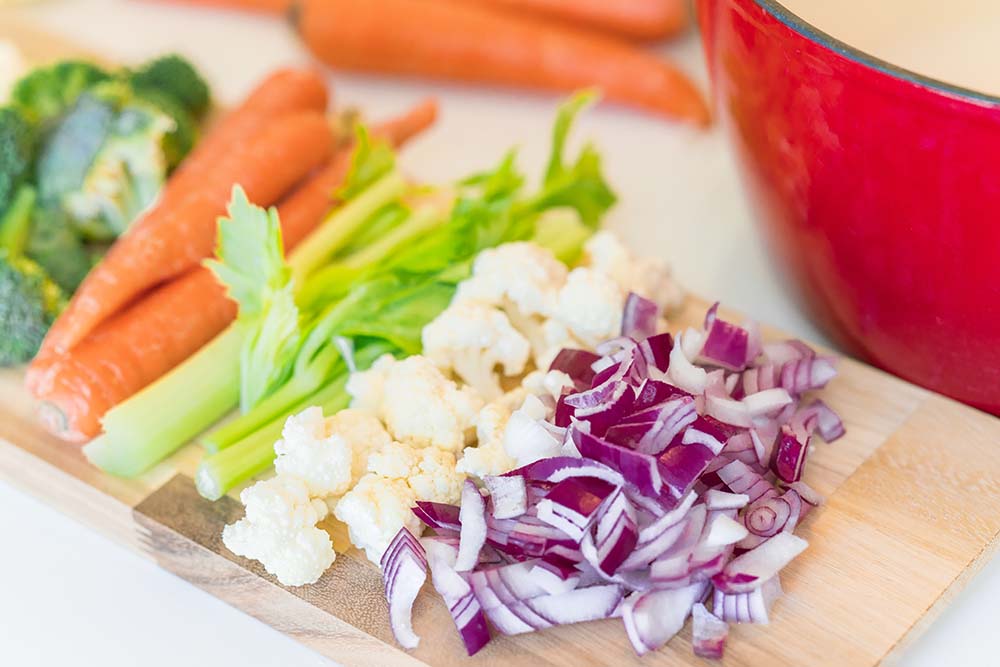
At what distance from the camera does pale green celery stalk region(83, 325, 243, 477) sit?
52.4 inches

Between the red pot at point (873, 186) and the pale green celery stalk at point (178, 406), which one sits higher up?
the red pot at point (873, 186)

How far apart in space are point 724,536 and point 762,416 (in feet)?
0.66

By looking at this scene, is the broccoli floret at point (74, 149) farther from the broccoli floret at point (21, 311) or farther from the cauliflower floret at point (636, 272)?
the cauliflower floret at point (636, 272)

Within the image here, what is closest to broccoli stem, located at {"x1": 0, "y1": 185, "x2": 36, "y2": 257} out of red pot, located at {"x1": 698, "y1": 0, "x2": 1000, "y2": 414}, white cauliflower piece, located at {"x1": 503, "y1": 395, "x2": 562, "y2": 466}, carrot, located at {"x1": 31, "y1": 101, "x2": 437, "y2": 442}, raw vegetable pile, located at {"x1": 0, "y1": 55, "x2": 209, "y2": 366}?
raw vegetable pile, located at {"x1": 0, "y1": 55, "x2": 209, "y2": 366}

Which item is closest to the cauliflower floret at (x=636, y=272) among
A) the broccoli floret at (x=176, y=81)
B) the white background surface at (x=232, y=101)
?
the white background surface at (x=232, y=101)

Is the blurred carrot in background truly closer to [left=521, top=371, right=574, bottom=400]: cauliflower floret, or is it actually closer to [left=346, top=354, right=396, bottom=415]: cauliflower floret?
[left=346, top=354, right=396, bottom=415]: cauliflower floret

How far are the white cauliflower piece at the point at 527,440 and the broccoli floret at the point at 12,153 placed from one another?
838 mm

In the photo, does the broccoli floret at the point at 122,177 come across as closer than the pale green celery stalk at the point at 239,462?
No

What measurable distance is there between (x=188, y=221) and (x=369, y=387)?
1.21ft

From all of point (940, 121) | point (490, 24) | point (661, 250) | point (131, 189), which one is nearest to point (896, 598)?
point (940, 121)

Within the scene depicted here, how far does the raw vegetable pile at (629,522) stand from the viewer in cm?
111

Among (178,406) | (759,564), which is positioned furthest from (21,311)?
(759,564)

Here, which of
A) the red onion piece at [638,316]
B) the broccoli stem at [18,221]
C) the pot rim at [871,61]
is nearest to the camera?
the pot rim at [871,61]

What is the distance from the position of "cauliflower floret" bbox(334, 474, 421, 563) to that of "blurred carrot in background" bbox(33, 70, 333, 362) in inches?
17.7
